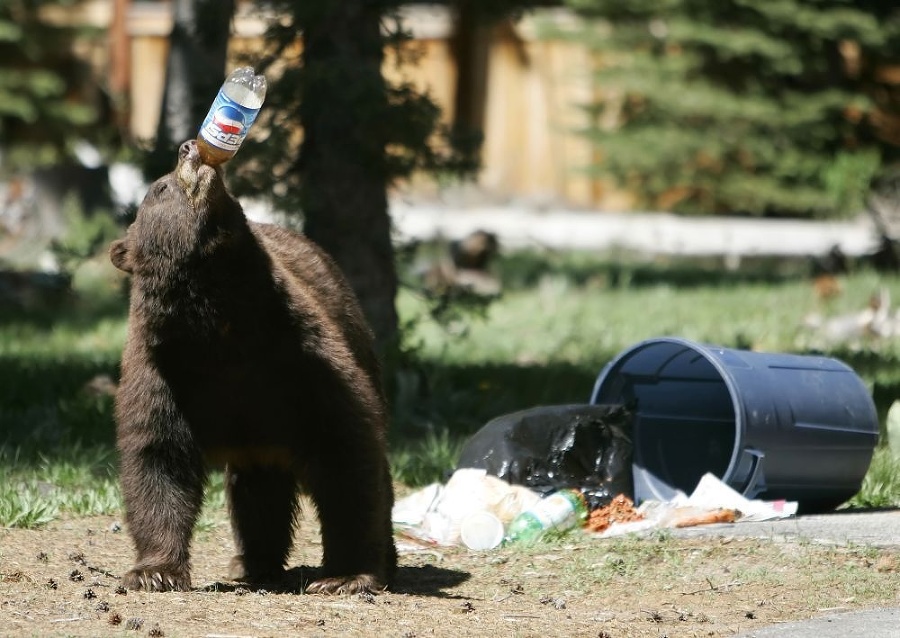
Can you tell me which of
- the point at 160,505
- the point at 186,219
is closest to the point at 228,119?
the point at 186,219

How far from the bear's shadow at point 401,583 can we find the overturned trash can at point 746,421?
1441 millimetres

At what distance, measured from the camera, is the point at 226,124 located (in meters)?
4.55

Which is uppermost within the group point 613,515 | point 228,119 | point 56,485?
point 228,119

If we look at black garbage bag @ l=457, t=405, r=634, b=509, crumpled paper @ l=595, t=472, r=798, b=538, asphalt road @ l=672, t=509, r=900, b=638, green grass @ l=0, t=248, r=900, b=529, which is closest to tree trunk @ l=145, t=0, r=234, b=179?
green grass @ l=0, t=248, r=900, b=529

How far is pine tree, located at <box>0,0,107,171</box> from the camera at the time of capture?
21.3 metres

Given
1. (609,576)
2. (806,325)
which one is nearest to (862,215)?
(806,325)

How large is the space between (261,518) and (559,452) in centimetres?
156

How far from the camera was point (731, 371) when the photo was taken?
20.6 ft

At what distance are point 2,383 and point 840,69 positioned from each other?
1318 cm

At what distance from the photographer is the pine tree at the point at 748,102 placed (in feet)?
58.9

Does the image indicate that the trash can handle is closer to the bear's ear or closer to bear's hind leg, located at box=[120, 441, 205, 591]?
bear's hind leg, located at box=[120, 441, 205, 591]

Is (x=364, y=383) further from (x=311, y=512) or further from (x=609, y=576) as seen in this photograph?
(x=311, y=512)

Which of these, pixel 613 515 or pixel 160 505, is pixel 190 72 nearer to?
pixel 613 515

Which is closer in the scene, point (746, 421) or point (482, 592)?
point (482, 592)
